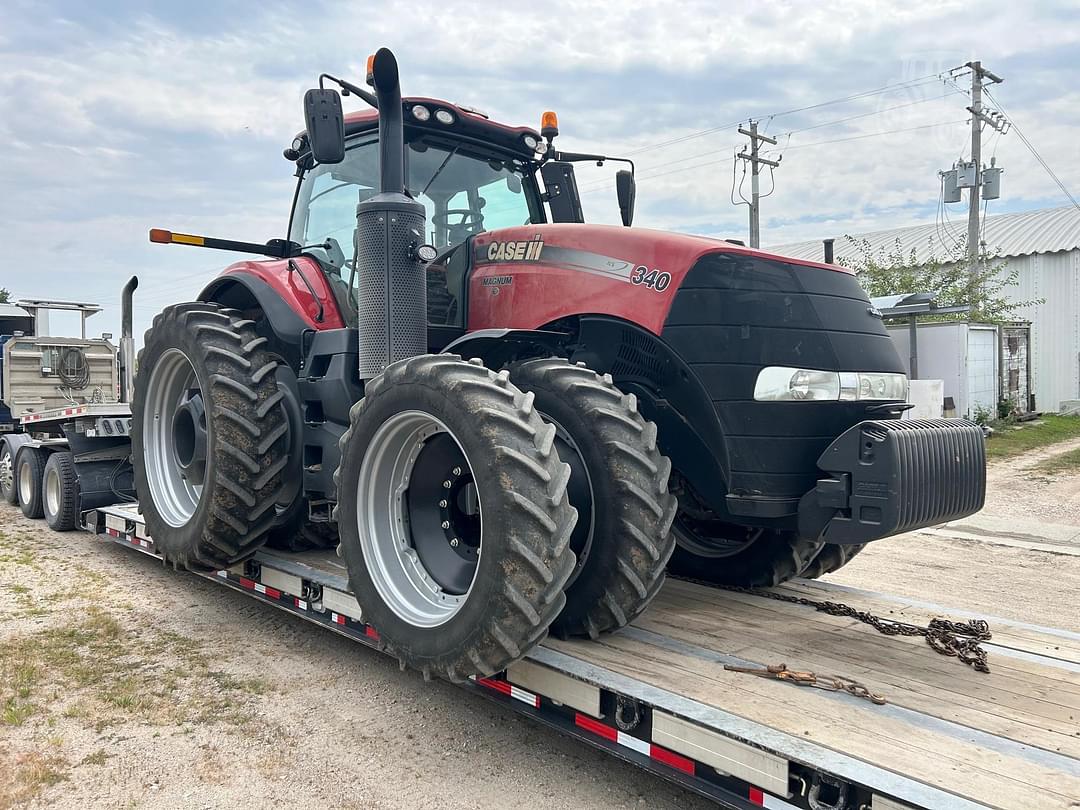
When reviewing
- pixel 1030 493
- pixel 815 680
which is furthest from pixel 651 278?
pixel 1030 493

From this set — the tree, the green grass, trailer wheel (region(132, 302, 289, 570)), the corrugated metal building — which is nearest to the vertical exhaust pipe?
trailer wheel (region(132, 302, 289, 570))

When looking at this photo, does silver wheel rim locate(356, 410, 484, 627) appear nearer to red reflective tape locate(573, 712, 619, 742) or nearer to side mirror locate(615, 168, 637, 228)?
red reflective tape locate(573, 712, 619, 742)

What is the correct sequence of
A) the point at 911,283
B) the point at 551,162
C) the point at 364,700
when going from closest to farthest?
the point at 364,700
the point at 551,162
the point at 911,283

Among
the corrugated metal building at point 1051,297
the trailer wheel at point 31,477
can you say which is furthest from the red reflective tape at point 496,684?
the corrugated metal building at point 1051,297

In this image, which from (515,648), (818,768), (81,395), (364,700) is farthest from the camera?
(81,395)

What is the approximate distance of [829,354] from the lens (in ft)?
11.7

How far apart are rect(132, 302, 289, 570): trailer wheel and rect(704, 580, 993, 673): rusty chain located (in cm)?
277

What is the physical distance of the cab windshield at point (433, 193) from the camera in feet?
15.8

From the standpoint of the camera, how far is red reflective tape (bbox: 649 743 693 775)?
276cm

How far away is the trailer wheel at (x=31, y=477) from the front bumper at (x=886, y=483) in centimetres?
834

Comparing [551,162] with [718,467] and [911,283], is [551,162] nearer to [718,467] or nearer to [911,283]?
[718,467]

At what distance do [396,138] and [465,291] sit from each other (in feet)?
2.85

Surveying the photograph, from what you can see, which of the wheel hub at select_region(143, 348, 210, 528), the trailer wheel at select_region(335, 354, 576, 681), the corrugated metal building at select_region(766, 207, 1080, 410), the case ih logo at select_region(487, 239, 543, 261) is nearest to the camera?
the trailer wheel at select_region(335, 354, 576, 681)

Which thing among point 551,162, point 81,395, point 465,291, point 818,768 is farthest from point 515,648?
point 81,395
